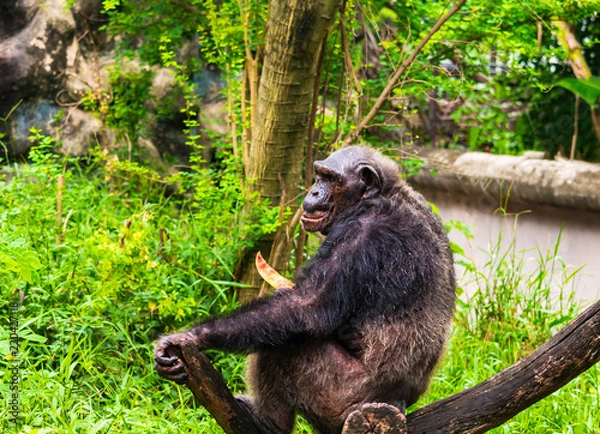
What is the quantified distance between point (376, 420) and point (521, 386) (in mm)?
696

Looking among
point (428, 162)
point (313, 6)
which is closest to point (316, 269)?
point (313, 6)

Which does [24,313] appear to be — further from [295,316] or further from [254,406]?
[295,316]

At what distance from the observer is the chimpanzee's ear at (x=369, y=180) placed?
168 inches

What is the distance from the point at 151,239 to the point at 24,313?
1.14 meters

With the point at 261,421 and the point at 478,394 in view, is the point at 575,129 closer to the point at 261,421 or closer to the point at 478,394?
the point at 478,394

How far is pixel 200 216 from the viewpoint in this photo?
238 inches

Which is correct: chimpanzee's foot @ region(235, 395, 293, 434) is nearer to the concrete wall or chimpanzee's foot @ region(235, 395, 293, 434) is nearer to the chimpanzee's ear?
the chimpanzee's ear

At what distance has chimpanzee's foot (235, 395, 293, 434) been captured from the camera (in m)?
4.14

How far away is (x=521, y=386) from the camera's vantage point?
3818mm

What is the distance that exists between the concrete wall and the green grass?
80 centimetres

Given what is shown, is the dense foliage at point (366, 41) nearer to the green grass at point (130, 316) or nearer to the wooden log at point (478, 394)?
the green grass at point (130, 316)

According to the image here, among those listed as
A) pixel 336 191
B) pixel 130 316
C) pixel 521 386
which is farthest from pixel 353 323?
pixel 130 316

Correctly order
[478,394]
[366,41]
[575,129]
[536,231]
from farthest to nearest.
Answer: [575,129] → [536,231] → [366,41] → [478,394]

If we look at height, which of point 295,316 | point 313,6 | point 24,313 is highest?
point 313,6
